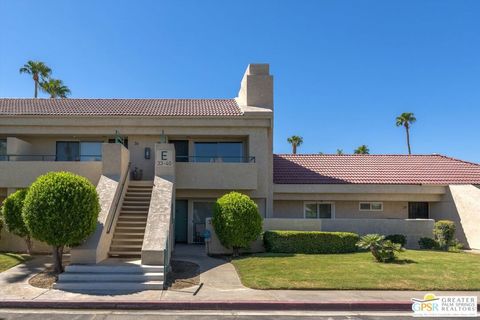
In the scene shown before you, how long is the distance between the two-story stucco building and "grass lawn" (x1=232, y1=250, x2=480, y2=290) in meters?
3.07

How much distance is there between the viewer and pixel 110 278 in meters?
10.8

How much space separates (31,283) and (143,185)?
6.91 m

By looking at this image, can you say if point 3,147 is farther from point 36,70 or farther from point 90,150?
point 36,70

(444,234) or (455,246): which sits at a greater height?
(444,234)

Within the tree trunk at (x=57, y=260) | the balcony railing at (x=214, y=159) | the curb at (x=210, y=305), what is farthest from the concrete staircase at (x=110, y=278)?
the balcony railing at (x=214, y=159)

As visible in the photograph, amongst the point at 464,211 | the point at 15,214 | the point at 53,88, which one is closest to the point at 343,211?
the point at 464,211

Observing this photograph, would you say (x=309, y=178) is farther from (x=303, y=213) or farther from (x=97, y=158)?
(x=97, y=158)

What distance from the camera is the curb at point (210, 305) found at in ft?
30.1

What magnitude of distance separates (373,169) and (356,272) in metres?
12.4

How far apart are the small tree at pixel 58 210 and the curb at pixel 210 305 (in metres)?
2.24

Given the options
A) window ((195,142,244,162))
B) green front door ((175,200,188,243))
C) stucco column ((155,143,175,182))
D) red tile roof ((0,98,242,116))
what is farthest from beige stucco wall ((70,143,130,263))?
window ((195,142,244,162))

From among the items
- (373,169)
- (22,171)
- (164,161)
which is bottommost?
(22,171)

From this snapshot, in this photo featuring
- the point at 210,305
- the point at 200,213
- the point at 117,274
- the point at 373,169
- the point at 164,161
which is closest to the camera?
the point at 210,305

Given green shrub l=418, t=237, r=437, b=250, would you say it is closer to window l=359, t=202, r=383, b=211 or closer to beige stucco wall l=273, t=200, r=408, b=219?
beige stucco wall l=273, t=200, r=408, b=219
